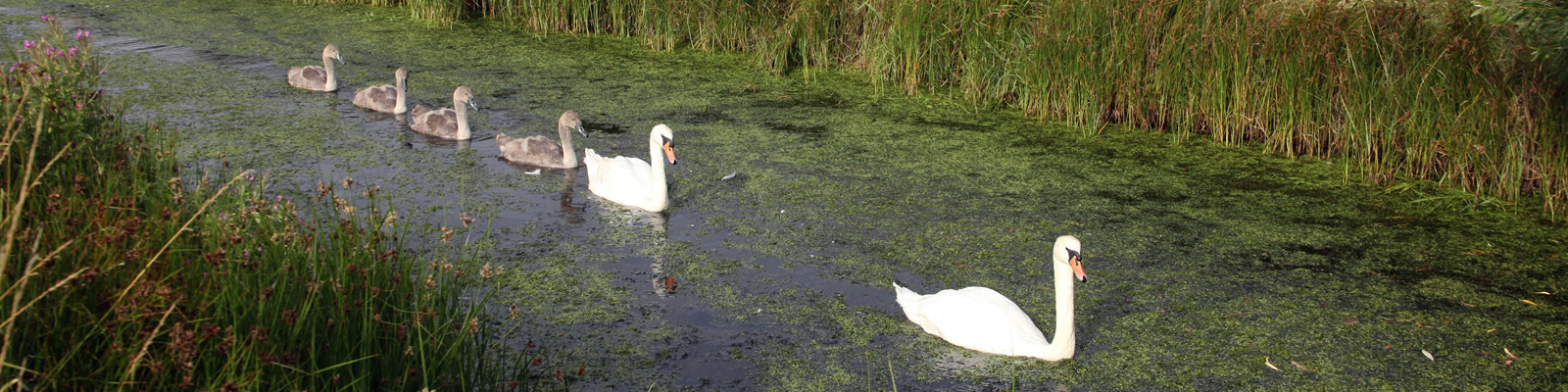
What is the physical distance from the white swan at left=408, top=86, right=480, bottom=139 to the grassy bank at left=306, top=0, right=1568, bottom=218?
2217mm

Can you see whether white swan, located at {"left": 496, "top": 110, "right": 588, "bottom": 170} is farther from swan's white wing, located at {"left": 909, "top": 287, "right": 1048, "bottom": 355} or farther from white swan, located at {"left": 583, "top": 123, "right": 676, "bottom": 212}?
swan's white wing, located at {"left": 909, "top": 287, "right": 1048, "bottom": 355}

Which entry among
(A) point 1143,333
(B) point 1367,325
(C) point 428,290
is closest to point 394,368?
(C) point 428,290

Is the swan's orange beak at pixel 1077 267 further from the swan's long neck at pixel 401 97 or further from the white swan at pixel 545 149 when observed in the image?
the swan's long neck at pixel 401 97

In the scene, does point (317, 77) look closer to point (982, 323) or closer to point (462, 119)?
point (462, 119)

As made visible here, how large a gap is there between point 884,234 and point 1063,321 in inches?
53.5

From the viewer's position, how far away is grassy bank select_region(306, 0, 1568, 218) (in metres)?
5.24

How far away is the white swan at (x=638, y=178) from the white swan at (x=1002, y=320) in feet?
5.52

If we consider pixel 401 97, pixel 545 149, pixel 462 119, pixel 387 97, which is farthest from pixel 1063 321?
pixel 387 97

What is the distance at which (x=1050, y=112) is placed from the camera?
6867 mm

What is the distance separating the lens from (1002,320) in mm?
3832

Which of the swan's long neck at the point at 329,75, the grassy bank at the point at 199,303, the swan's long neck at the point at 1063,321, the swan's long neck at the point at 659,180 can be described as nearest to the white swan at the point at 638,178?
the swan's long neck at the point at 659,180

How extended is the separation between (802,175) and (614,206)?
0.92 meters

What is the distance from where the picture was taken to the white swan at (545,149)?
5984mm

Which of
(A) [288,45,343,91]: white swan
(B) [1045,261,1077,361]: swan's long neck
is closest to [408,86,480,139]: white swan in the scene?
(A) [288,45,343,91]: white swan
